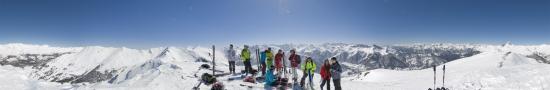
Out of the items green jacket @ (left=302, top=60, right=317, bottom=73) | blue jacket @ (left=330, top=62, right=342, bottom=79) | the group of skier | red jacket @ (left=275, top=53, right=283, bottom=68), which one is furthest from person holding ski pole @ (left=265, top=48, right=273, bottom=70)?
blue jacket @ (left=330, top=62, right=342, bottom=79)

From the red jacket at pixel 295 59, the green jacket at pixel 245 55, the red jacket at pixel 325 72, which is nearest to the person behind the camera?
the red jacket at pixel 325 72

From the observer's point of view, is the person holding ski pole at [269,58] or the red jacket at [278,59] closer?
the red jacket at [278,59]

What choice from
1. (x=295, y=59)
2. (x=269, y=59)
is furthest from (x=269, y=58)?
(x=295, y=59)

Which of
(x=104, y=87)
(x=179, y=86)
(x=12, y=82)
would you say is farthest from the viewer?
(x=12, y=82)

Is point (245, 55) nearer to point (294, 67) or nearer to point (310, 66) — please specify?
point (294, 67)

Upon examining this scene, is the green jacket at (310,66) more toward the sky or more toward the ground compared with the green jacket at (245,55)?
more toward the ground

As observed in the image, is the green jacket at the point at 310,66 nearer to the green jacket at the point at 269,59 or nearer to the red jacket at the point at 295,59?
the red jacket at the point at 295,59

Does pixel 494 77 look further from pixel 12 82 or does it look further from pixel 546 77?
pixel 12 82

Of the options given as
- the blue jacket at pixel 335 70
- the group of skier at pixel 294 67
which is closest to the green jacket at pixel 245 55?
the group of skier at pixel 294 67

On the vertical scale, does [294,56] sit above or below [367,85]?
above

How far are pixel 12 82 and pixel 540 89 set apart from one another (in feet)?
117

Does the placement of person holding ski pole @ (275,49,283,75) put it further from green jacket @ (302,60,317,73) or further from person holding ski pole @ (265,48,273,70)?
green jacket @ (302,60,317,73)

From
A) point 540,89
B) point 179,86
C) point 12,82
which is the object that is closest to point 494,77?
point 540,89

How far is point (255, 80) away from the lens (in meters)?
30.1
